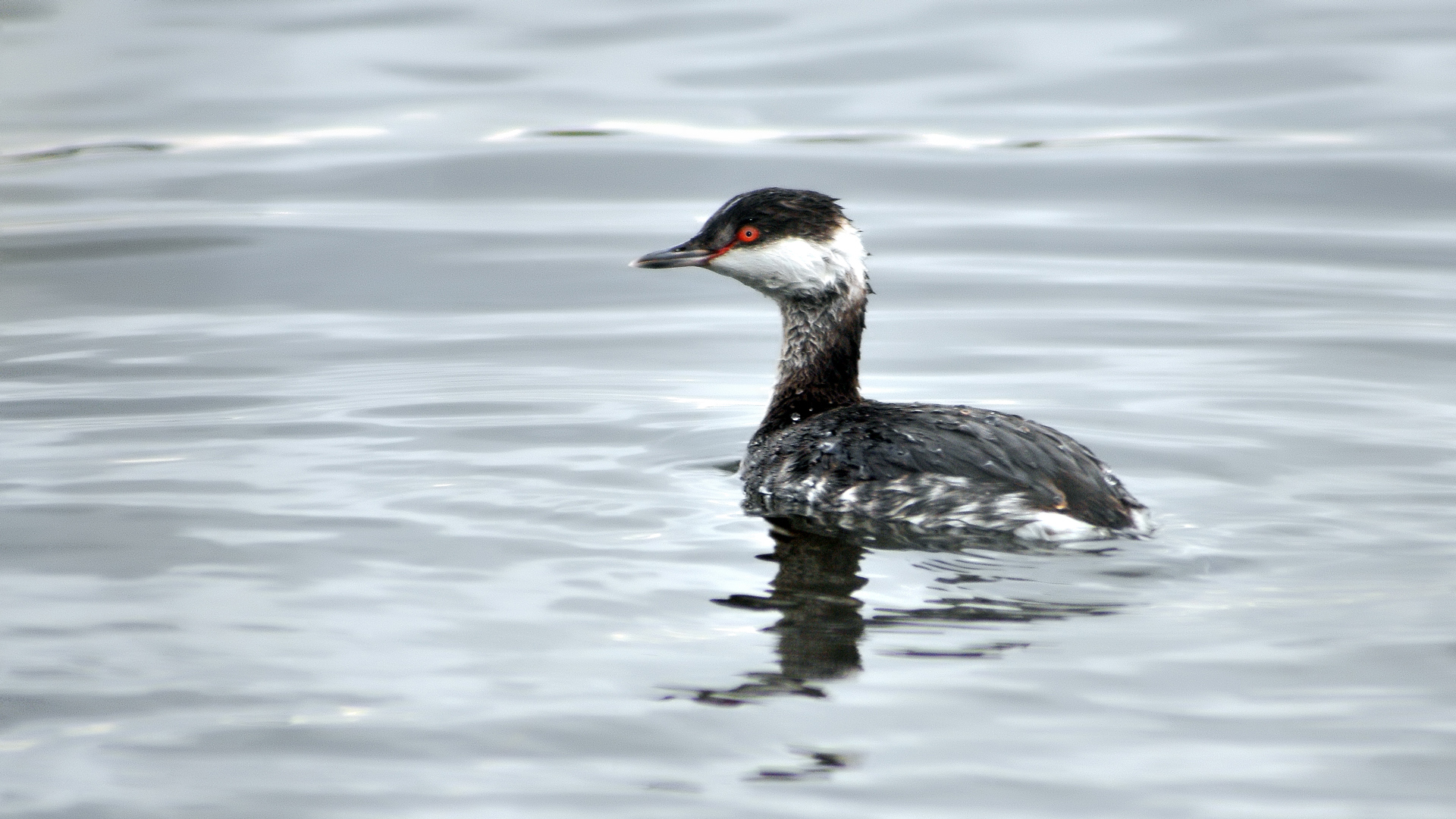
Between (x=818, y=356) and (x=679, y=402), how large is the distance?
111cm

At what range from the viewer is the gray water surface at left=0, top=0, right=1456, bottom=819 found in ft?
14.4

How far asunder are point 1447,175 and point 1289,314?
368 centimetres

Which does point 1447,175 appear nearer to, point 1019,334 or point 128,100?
point 1019,334

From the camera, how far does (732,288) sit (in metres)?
11.5

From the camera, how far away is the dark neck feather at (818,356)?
742 cm

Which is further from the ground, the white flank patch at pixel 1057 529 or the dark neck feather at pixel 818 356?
the dark neck feather at pixel 818 356

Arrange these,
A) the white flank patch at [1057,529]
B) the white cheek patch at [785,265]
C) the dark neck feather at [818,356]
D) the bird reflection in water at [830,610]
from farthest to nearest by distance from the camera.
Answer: the dark neck feather at [818,356] < the white cheek patch at [785,265] < the white flank patch at [1057,529] < the bird reflection in water at [830,610]

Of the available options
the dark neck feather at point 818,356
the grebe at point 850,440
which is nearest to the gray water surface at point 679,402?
the grebe at point 850,440

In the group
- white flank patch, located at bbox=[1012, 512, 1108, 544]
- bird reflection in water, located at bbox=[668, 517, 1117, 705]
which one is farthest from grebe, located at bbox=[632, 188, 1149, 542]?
bird reflection in water, located at bbox=[668, 517, 1117, 705]

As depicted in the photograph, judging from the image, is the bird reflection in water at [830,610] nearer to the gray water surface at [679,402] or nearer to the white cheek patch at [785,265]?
the gray water surface at [679,402]

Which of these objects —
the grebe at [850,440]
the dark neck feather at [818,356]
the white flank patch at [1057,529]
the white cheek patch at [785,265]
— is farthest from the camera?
the dark neck feather at [818,356]

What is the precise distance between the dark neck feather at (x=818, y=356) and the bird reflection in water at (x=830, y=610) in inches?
46.5

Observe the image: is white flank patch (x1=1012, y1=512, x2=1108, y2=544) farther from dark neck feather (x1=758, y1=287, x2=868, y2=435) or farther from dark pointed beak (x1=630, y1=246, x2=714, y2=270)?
dark pointed beak (x1=630, y1=246, x2=714, y2=270)

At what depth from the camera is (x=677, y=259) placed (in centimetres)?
741
